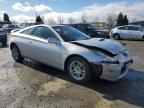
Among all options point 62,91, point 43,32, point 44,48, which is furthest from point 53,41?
point 62,91

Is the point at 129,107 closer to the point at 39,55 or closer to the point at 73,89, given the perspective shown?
the point at 73,89

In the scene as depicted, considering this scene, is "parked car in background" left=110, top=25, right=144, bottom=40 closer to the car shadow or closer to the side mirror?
the car shadow

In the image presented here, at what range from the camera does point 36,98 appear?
5496 millimetres

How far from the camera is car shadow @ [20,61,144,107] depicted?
5.48m

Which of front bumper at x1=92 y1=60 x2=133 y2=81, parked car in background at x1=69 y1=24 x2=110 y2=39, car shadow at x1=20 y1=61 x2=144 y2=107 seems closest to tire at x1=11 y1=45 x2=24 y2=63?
car shadow at x1=20 y1=61 x2=144 y2=107

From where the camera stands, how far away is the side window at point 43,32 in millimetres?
7488

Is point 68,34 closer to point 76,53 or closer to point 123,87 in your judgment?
point 76,53

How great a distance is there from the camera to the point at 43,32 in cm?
776

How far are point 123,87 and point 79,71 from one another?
1.19m

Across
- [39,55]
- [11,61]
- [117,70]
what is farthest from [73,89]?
[11,61]

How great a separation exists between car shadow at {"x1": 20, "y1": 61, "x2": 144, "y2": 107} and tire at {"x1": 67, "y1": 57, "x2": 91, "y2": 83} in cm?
23

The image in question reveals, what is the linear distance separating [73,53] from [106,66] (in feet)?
3.27

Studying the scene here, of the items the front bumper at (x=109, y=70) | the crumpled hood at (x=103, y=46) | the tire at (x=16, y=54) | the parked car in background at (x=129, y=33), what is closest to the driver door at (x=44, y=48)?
the crumpled hood at (x=103, y=46)

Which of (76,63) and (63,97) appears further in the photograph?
(76,63)
